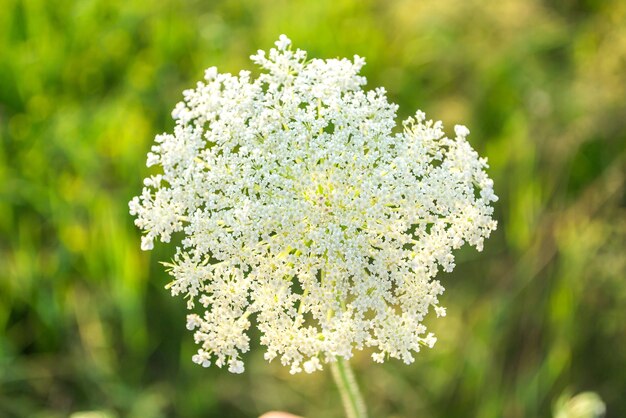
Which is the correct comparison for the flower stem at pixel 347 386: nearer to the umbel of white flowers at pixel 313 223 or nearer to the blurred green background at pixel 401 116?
the umbel of white flowers at pixel 313 223

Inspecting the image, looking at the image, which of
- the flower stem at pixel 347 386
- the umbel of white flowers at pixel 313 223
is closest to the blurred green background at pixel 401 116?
the flower stem at pixel 347 386

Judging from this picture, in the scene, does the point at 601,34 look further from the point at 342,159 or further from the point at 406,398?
the point at 342,159

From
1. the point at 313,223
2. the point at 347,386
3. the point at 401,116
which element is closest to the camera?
the point at 313,223

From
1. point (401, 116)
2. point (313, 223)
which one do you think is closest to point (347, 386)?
point (313, 223)

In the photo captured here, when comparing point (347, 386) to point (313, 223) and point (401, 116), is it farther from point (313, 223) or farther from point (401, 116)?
point (401, 116)

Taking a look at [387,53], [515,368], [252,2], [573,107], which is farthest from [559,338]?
[252,2]

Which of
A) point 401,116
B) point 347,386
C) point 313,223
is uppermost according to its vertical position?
point 401,116

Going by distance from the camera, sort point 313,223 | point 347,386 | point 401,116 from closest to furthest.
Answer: point 313,223
point 347,386
point 401,116
